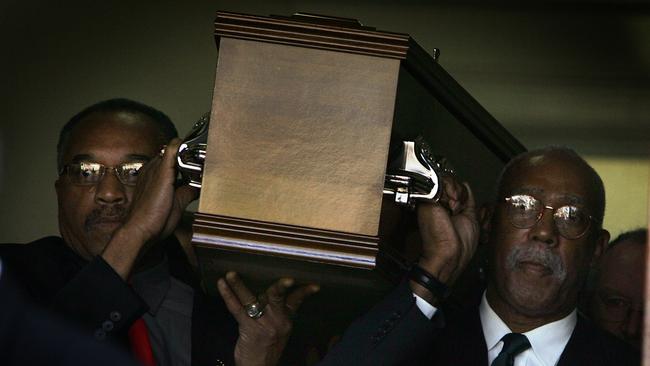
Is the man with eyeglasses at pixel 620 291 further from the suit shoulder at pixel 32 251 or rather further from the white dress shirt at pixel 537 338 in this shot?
the suit shoulder at pixel 32 251

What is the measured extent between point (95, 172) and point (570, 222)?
119cm

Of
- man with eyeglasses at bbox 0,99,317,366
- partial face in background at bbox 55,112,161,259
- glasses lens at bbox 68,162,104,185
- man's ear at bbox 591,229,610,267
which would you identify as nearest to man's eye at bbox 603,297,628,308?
man's ear at bbox 591,229,610,267

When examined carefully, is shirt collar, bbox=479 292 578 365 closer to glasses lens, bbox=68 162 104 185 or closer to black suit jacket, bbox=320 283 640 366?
black suit jacket, bbox=320 283 640 366

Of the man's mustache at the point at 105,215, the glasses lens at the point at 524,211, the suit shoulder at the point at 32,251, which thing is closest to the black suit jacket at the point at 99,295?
the suit shoulder at the point at 32,251

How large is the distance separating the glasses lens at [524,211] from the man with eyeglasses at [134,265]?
63 centimetres

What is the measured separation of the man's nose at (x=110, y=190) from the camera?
3473 millimetres

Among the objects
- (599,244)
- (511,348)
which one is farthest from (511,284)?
(599,244)

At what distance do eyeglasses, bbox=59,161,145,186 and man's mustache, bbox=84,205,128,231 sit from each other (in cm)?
7

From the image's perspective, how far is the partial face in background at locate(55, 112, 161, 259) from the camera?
11.5 ft

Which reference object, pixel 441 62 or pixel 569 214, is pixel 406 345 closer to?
pixel 569 214

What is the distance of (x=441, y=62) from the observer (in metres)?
4.85

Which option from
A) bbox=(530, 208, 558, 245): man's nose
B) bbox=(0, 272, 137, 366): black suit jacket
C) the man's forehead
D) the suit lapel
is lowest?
the suit lapel

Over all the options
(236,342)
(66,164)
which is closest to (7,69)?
(66,164)

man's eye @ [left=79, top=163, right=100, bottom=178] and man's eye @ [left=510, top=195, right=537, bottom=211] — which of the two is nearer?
man's eye @ [left=510, top=195, right=537, bottom=211]
